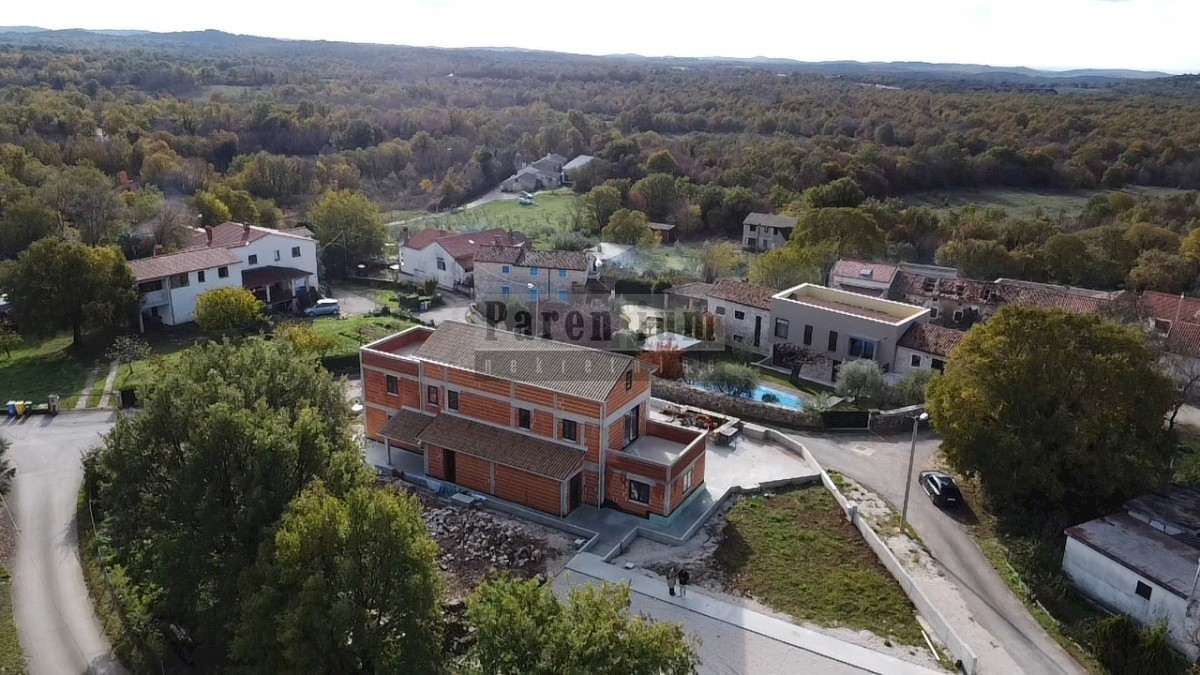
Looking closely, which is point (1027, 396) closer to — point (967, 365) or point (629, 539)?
point (967, 365)

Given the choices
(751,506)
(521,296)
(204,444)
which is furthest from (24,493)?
(521,296)

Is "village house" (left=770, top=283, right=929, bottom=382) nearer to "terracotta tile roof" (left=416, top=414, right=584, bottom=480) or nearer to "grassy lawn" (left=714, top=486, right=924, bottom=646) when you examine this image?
"grassy lawn" (left=714, top=486, right=924, bottom=646)

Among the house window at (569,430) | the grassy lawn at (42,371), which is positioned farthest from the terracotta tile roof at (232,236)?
the house window at (569,430)

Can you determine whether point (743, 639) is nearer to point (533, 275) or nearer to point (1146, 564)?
point (1146, 564)

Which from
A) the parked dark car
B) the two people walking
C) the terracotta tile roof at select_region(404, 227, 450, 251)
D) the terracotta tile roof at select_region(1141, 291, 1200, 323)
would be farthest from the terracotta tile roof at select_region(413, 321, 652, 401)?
the terracotta tile roof at select_region(1141, 291, 1200, 323)

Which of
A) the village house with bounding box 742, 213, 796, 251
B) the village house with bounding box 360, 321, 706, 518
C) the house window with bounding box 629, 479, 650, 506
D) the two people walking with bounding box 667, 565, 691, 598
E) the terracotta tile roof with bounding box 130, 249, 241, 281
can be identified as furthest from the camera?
the village house with bounding box 742, 213, 796, 251

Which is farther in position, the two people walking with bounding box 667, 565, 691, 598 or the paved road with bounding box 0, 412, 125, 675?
the two people walking with bounding box 667, 565, 691, 598

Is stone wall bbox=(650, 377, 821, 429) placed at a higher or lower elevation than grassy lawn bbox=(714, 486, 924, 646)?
higher
